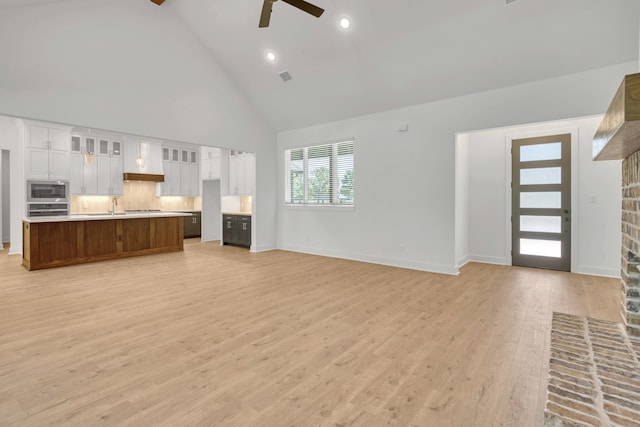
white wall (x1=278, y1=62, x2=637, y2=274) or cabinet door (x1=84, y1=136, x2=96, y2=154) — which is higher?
cabinet door (x1=84, y1=136, x2=96, y2=154)

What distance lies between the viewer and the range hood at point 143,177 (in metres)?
9.16

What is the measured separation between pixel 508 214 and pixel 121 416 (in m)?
6.39

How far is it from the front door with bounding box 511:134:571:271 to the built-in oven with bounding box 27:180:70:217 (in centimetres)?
1010

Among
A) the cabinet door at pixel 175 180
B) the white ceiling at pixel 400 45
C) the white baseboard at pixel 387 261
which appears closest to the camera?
the white ceiling at pixel 400 45

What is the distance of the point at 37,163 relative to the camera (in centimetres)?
736

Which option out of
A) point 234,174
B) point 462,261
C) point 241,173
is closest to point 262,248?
point 241,173

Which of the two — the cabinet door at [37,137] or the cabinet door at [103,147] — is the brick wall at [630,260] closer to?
the cabinet door at [37,137]

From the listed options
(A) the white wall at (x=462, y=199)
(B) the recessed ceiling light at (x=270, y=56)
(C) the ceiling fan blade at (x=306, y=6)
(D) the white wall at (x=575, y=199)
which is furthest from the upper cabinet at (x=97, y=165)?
Answer: (D) the white wall at (x=575, y=199)

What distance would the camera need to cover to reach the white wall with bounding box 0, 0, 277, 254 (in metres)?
4.36

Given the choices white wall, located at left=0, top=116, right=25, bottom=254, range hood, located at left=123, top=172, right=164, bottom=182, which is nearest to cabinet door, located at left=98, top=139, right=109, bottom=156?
range hood, located at left=123, top=172, right=164, bottom=182

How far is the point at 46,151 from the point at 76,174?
939 millimetres

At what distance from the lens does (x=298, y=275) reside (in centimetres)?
524

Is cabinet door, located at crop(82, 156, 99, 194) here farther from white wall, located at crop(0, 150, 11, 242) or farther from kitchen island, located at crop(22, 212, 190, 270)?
kitchen island, located at crop(22, 212, 190, 270)

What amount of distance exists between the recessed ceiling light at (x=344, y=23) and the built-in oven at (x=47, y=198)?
7569 millimetres
